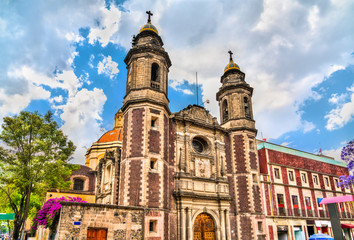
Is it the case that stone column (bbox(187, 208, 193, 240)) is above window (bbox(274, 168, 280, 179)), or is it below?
below

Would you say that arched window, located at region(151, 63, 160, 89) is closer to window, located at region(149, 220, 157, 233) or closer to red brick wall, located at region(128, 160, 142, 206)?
red brick wall, located at region(128, 160, 142, 206)

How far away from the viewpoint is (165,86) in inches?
1015

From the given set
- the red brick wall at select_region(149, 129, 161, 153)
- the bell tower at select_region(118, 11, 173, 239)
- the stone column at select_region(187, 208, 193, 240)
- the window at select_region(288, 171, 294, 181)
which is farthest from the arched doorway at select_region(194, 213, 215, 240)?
the window at select_region(288, 171, 294, 181)

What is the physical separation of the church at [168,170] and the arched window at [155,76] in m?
0.10

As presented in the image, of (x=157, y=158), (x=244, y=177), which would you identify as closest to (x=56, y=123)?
(x=157, y=158)

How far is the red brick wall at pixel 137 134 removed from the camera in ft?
69.9

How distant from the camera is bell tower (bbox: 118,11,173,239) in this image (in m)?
20.0

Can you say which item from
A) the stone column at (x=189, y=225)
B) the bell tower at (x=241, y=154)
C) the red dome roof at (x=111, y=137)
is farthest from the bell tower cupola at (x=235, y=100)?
the red dome roof at (x=111, y=137)

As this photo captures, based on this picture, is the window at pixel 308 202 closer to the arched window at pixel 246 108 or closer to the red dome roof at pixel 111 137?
the arched window at pixel 246 108

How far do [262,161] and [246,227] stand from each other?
8.46 meters

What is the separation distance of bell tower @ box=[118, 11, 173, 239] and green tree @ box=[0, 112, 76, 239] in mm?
5183

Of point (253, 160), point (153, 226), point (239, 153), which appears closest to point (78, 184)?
point (153, 226)

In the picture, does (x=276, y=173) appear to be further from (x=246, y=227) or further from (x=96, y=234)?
(x=96, y=234)

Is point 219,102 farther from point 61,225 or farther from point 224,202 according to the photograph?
point 61,225
